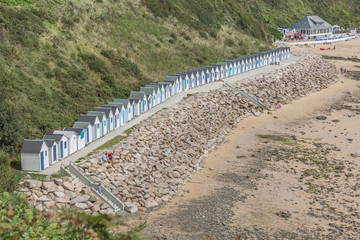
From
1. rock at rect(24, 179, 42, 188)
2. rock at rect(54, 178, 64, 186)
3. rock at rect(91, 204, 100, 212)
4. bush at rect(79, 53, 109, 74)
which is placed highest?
bush at rect(79, 53, 109, 74)

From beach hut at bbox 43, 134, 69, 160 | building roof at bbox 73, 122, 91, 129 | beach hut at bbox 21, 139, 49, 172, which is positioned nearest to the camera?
beach hut at bbox 21, 139, 49, 172

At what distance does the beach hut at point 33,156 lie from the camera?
83.2 ft

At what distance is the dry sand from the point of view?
2406cm

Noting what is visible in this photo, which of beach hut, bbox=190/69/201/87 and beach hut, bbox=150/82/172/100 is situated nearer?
beach hut, bbox=150/82/172/100

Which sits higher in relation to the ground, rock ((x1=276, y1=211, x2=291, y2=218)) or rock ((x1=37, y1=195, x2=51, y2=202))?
rock ((x1=37, y1=195, x2=51, y2=202))

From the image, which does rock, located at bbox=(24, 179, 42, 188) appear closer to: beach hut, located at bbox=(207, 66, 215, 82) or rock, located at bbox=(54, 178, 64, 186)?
rock, located at bbox=(54, 178, 64, 186)

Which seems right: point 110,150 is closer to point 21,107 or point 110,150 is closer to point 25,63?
point 21,107

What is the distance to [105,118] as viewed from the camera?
3316 cm

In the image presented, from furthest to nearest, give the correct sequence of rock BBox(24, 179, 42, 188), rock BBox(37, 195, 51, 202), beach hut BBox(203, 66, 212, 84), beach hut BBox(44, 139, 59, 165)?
1. beach hut BBox(203, 66, 212, 84)
2. beach hut BBox(44, 139, 59, 165)
3. rock BBox(24, 179, 42, 188)
4. rock BBox(37, 195, 51, 202)

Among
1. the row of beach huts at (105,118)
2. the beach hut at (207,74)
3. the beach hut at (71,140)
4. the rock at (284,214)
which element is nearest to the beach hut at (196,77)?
the row of beach huts at (105,118)


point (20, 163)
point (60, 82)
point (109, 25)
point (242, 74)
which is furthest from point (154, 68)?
point (20, 163)

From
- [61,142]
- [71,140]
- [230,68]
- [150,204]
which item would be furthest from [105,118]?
[230,68]

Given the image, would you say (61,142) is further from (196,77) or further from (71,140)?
(196,77)

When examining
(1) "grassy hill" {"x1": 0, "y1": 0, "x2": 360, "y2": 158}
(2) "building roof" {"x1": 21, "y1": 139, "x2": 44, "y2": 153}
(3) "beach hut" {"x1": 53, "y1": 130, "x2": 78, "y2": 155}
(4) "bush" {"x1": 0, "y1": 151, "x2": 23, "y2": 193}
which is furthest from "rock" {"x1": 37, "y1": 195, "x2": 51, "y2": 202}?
(3) "beach hut" {"x1": 53, "y1": 130, "x2": 78, "y2": 155}
